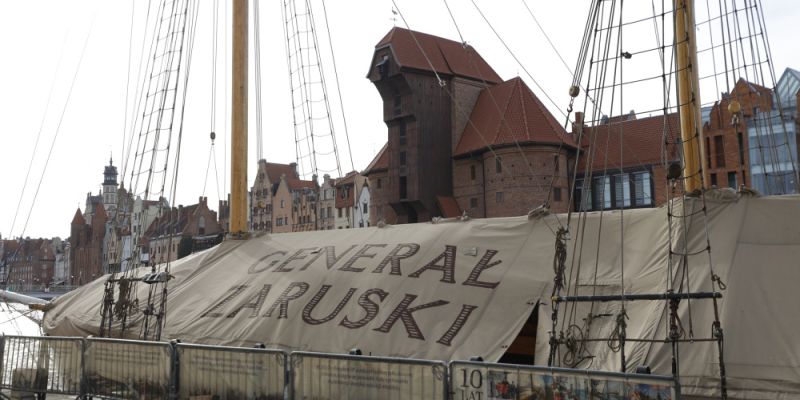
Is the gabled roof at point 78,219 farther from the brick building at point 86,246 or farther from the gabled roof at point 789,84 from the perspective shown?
the gabled roof at point 789,84

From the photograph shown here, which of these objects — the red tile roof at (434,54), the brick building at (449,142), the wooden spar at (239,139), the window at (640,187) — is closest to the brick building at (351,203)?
the brick building at (449,142)

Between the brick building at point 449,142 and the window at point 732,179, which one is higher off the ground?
the brick building at point 449,142

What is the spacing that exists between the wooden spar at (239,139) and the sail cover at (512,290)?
2.87 m

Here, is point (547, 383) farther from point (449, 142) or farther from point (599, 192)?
point (599, 192)

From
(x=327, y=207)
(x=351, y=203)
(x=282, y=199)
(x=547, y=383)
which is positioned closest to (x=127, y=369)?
(x=547, y=383)

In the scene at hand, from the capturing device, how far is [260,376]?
8.55 metres

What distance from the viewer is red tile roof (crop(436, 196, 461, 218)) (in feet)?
180

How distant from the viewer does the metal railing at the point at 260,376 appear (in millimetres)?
6555

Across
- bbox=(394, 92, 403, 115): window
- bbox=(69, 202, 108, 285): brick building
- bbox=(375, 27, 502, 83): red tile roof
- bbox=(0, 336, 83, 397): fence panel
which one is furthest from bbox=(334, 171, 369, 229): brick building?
bbox=(69, 202, 108, 285): brick building

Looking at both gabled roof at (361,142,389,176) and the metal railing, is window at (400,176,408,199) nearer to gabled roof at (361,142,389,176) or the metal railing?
gabled roof at (361,142,389,176)

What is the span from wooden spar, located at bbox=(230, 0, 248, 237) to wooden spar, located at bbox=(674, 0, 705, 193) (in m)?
10.3

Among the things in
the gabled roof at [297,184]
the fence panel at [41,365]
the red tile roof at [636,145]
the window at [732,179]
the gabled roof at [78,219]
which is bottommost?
the fence panel at [41,365]

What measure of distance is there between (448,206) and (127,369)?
4647 cm

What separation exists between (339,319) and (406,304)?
1.20 meters
